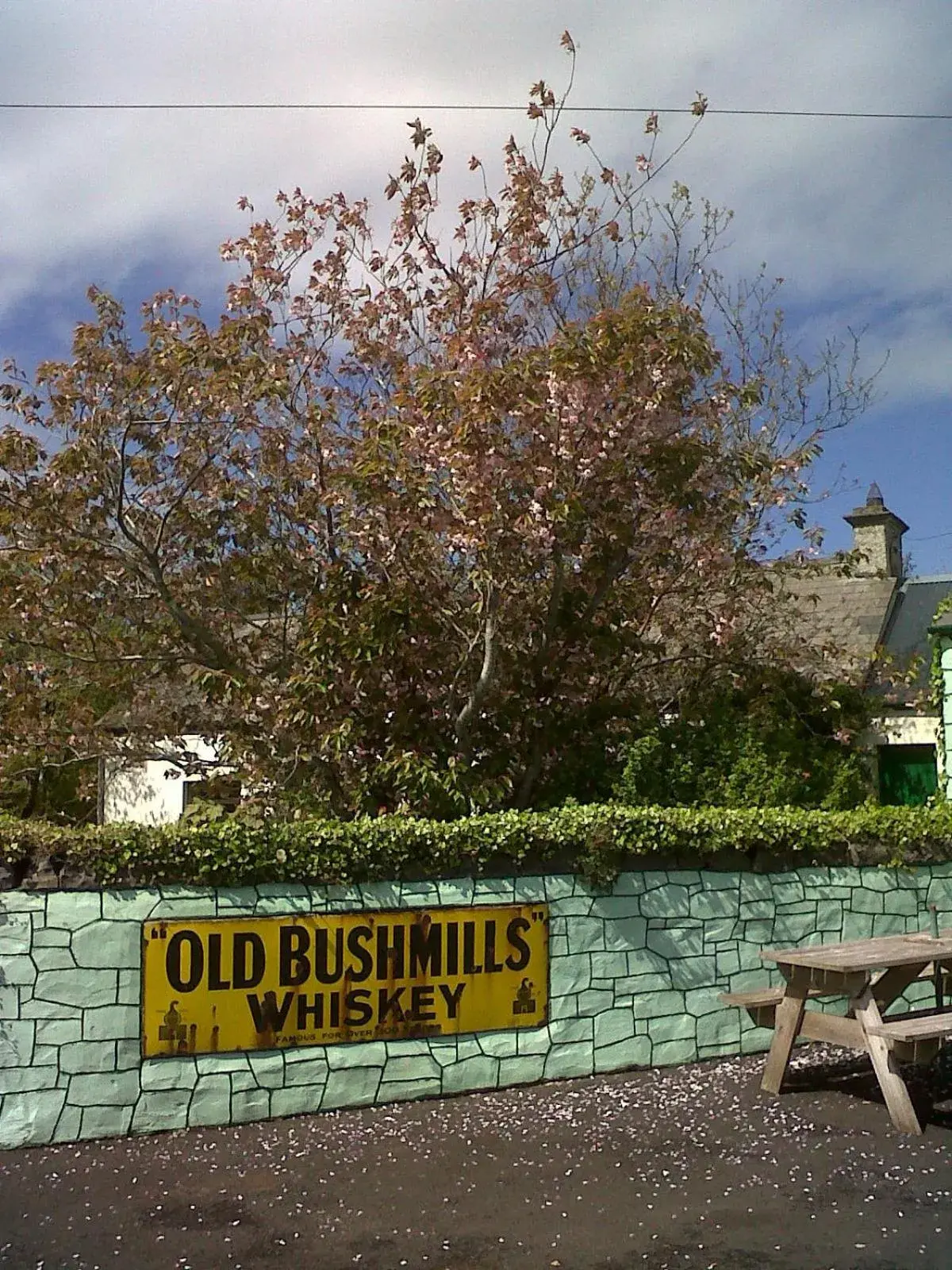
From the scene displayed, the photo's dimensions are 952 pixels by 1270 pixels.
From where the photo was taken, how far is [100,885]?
6184mm

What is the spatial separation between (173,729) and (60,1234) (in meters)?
5.32

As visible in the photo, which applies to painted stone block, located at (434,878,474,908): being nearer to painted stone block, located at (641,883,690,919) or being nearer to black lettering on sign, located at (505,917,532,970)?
black lettering on sign, located at (505,917,532,970)

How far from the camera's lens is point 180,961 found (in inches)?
247

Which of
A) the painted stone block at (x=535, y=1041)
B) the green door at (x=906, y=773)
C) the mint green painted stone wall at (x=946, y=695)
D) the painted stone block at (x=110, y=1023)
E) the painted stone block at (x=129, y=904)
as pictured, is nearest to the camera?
the painted stone block at (x=110, y=1023)

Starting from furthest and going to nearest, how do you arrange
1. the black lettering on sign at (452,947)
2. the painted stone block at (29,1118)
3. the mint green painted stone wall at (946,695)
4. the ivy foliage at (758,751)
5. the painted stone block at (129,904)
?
the mint green painted stone wall at (946,695) < the ivy foliage at (758,751) < the black lettering on sign at (452,947) < the painted stone block at (129,904) < the painted stone block at (29,1118)

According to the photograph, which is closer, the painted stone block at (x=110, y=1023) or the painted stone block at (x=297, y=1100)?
the painted stone block at (x=110, y=1023)

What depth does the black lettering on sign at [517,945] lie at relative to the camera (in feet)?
23.0

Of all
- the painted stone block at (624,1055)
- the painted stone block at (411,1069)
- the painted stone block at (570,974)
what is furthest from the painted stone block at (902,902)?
the painted stone block at (411,1069)

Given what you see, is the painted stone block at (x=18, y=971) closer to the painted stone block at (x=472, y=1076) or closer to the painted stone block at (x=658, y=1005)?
the painted stone block at (x=472, y=1076)

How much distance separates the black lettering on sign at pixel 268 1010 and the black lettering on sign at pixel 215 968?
154mm

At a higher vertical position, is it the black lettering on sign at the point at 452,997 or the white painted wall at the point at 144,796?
the white painted wall at the point at 144,796

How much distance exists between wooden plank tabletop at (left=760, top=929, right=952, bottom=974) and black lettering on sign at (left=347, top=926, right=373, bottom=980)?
217 cm

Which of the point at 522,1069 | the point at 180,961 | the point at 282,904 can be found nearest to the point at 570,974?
the point at 522,1069

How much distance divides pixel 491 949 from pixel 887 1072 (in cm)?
218
